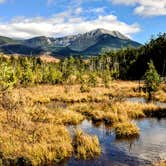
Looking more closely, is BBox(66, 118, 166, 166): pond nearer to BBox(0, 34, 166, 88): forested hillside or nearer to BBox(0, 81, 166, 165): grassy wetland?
BBox(0, 81, 166, 165): grassy wetland

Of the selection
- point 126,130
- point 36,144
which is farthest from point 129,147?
point 36,144

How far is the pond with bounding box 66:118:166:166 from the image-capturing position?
21.0 m

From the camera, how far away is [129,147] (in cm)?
2447

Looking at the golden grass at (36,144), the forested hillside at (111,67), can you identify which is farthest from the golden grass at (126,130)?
the forested hillside at (111,67)

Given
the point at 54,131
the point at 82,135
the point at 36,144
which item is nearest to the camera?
the point at 36,144

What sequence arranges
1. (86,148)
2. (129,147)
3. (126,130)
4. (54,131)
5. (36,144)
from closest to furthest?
1. (36,144)
2. (86,148)
3. (129,147)
4. (54,131)
5. (126,130)

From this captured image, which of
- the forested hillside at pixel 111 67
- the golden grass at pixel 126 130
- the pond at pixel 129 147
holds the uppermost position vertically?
the forested hillside at pixel 111 67

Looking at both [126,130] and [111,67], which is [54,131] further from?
[111,67]

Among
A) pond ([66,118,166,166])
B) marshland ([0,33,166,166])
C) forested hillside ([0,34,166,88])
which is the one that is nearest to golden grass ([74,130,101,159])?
marshland ([0,33,166,166])

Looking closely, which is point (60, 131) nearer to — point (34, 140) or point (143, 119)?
point (34, 140)

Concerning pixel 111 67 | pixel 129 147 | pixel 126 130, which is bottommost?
pixel 129 147

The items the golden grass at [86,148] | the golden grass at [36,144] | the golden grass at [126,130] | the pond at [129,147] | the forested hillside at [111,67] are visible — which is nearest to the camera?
the golden grass at [36,144]

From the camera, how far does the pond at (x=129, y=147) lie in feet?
68.7

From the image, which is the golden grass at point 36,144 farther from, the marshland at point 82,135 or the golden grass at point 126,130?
the golden grass at point 126,130
